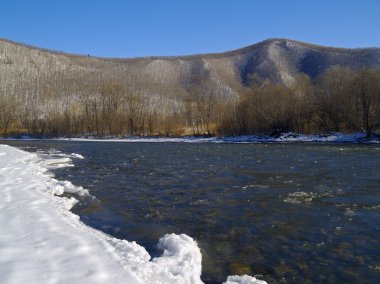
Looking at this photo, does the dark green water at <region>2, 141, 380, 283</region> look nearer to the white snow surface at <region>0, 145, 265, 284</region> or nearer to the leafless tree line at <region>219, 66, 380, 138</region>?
the white snow surface at <region>0, 145, 265, 284</region>

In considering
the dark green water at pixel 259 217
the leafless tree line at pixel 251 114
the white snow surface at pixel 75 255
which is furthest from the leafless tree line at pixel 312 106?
the white snow surface at pixel 75 255

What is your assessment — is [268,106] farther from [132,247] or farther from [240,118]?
[132,247]

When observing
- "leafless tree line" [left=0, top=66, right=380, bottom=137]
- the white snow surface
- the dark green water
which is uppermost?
"leafless tree line" [left=0, top=66, right=380, bottom=137]

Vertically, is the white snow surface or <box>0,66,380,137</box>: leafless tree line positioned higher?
<box>0,66,380,137</box>: leafless tree line

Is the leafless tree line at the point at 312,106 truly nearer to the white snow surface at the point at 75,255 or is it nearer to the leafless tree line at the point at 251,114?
the leafless tree line at the point at 251,114

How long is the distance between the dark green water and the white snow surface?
1.69 ft

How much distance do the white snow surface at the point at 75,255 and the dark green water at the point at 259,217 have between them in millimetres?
516

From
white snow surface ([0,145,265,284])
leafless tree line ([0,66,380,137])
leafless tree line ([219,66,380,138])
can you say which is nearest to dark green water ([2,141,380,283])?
white snow surface ([0,145,265,284])

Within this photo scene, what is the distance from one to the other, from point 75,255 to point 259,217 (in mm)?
5384

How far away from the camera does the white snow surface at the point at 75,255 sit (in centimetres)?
513

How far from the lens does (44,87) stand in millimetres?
167500

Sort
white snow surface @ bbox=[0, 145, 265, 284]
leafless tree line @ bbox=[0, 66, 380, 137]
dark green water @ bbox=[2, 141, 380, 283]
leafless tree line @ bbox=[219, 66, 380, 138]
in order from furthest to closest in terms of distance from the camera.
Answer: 1. leafless tree line @ bbox=[0, 66, 380, 137]
2. leafless tree line @ bbox=[219, 66, 380, 138]
3. dark green water @ bbox=[2, 141, 380, 283]
4. white snow surface @ bbox=[0, 145, 265, 284]

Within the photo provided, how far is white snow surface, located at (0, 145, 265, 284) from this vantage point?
16.8 feet

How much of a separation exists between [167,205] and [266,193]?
12.0 feet
